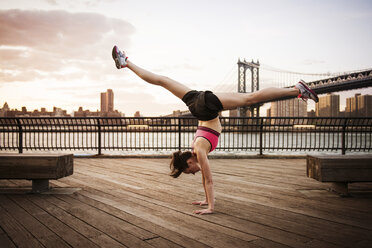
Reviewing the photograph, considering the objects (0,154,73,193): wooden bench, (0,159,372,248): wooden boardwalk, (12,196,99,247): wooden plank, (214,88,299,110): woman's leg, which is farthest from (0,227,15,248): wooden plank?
(214,88,299,110): woman's leg

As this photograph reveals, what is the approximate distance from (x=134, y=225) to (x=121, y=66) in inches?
101

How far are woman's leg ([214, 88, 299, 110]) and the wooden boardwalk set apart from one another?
1295 mm

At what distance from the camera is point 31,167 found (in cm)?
396

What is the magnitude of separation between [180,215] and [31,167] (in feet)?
7.92

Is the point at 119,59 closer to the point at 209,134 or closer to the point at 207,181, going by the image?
the point at 209,134

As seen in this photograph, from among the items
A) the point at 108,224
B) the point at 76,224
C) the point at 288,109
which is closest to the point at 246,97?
the point at 108,224

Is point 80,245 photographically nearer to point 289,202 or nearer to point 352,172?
point 289,202

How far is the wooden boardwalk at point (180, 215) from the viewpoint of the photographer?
232cm

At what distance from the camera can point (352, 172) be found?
3.89 meters

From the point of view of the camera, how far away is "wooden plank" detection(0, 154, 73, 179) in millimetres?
3939

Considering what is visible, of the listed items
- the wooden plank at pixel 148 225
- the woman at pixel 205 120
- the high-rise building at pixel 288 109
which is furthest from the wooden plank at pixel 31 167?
the high-rise building at pixel 288 109

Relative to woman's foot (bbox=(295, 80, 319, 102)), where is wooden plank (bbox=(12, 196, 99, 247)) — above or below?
below

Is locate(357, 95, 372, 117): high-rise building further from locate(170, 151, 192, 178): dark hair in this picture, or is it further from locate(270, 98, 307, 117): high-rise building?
locate(170, 151, 192, 178): dark hair

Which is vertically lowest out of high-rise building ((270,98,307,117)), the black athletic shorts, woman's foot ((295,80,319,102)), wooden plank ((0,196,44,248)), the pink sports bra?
wooden plank ((0,196,44,248))
